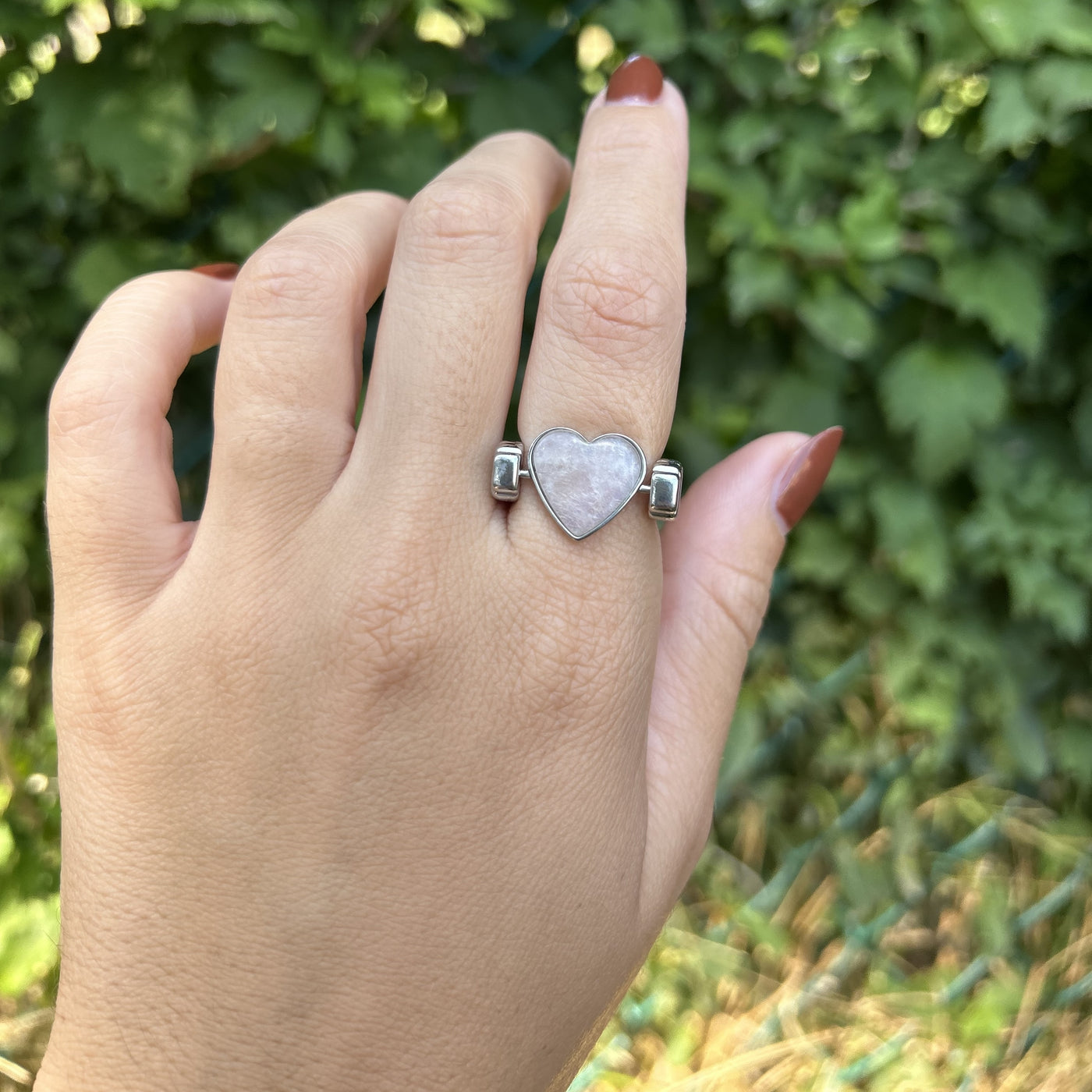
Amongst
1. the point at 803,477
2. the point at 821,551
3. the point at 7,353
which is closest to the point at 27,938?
the point at 7,353

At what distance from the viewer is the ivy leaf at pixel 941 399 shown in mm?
1761

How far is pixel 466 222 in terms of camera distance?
3.58 feet

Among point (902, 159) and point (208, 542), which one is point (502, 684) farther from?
point (902, 159)

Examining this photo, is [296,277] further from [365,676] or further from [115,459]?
[365,676]

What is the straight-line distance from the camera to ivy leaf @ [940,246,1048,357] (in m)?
1.67

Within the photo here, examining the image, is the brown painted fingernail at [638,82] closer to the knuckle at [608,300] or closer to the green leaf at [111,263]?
the knuckle at [608,300]

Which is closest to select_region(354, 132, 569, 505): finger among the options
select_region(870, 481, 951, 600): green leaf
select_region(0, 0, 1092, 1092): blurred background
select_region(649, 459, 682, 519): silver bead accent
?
select_region(649, 459, 682, 519): silver bead accent

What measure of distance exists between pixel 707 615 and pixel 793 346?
0.87 meters

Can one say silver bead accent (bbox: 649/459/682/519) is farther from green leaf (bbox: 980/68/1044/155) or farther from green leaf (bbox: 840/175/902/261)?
green leaf (bbox: 980/68/1044/155)

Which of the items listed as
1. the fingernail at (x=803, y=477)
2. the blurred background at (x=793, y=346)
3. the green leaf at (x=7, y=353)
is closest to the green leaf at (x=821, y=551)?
the blurred background at (x=793, y=346)

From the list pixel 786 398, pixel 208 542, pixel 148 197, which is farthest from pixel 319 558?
pixel 786 398

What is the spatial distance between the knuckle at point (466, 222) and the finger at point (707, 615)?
45 centimetres

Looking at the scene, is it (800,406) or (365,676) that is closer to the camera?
(365,676)

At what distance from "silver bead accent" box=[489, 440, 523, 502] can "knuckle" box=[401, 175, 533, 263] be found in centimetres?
24
